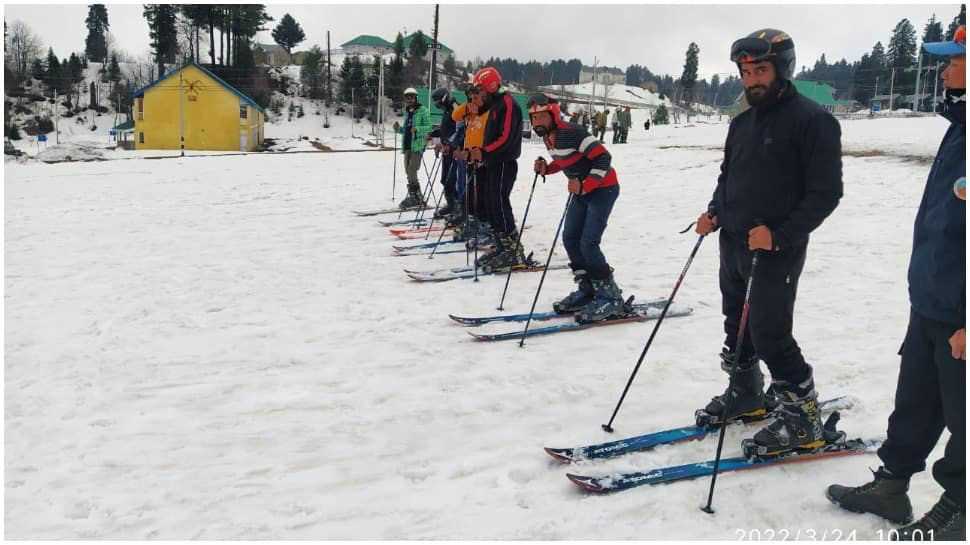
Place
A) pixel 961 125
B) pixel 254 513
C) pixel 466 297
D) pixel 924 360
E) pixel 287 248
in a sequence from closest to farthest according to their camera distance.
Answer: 1. pixel 961 125
2. pixel 924 360
3. pixel 254 513
4. pixel 466 297
5. pixel 287 248

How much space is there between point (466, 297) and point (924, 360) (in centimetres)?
444

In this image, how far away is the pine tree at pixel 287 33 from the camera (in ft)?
255

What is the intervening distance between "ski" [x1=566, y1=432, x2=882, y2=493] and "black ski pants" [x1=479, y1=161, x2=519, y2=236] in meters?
4.69

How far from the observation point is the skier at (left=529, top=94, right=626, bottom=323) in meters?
5.49

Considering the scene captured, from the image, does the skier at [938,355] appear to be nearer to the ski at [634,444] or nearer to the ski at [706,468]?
the ski at [706,468]

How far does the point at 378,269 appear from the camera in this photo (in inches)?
305

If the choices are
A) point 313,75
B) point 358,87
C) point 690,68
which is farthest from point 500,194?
point 690,68

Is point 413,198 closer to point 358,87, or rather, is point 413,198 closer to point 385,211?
Answer: point 385,211

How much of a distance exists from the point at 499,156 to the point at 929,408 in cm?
549

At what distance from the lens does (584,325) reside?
5.60 meters

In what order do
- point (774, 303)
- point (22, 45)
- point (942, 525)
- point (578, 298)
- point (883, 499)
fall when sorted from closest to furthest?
point (942, 525) → point (883, 499) → point (774, 303) → point (578, 298) → point (22, 45)

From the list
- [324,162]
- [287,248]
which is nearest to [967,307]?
[287,248]

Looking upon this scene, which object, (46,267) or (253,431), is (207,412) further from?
(46,267)

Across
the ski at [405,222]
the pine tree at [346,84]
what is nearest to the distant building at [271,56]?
the pine tree at [346,84]
